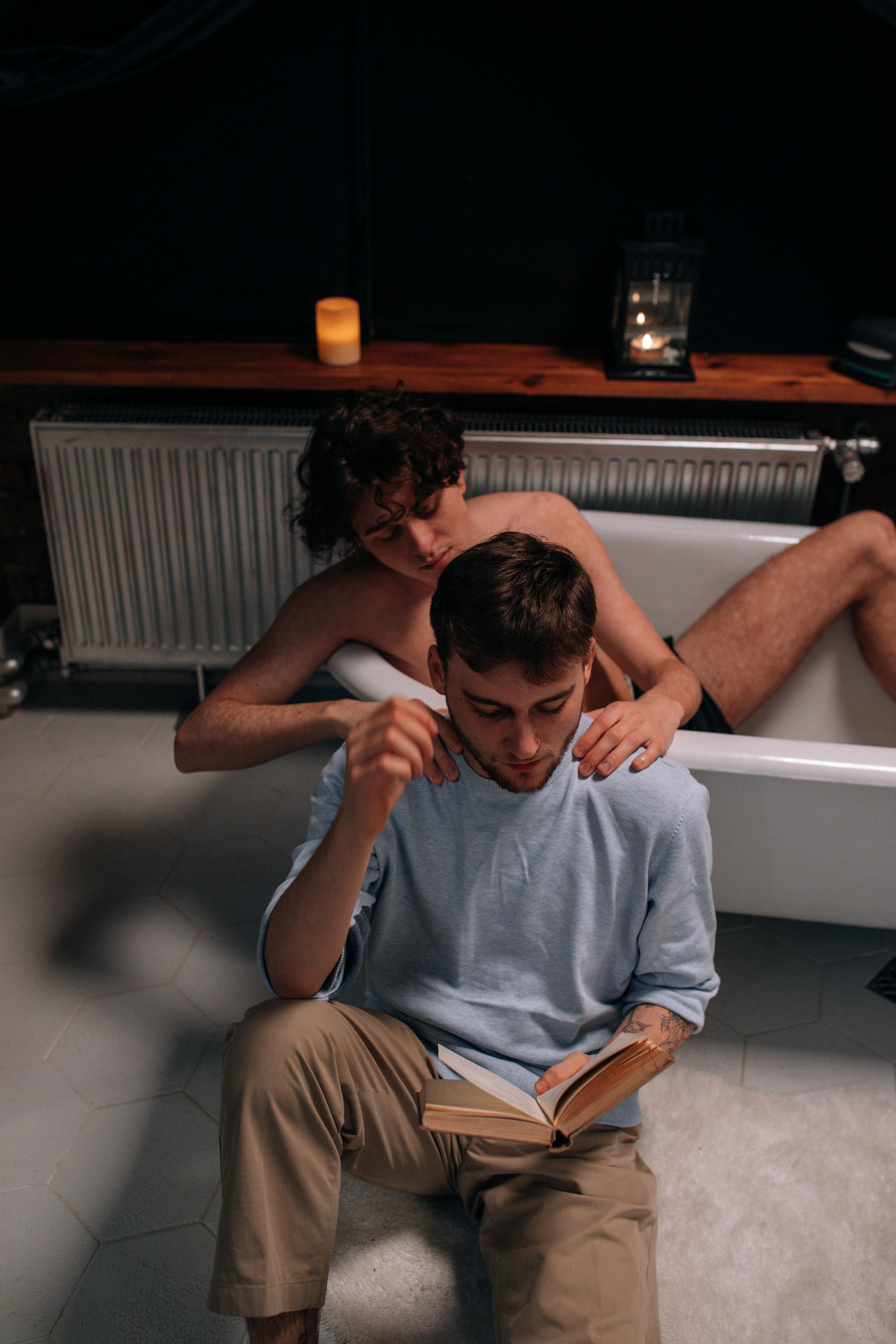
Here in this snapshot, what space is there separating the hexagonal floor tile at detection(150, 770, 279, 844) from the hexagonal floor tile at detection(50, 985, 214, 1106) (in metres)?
0.43

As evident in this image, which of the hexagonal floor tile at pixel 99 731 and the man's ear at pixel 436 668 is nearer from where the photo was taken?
the man's ear at pixel 436 668

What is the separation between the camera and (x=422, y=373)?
2436mm

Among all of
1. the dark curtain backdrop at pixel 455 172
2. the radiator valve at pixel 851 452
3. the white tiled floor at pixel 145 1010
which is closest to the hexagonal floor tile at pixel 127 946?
the white tiled floor at pixel 145 1010

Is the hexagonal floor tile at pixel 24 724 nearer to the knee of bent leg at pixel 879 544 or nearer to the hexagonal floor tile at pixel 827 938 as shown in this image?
the hexagonal floor tile at pixel 827 938

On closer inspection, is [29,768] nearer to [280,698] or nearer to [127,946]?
[127,946]

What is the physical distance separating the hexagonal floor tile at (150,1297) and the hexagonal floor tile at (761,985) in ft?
3.10

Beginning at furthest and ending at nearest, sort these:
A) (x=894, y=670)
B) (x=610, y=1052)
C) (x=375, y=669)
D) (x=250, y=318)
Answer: (x=250, y=318) < (x=894, y=670) < (x=375, y=669) < (x=610, y=1052)

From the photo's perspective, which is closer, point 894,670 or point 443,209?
point 894,670

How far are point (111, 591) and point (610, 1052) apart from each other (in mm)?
1922

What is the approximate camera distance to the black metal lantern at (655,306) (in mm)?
2352

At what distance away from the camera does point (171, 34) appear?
2.17m

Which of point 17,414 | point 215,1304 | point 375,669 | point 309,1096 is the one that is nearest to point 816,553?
point 375,669

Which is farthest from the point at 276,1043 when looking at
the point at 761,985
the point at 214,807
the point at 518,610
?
the point at 214,807

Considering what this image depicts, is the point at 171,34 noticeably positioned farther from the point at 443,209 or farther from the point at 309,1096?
the point at 309,1096
